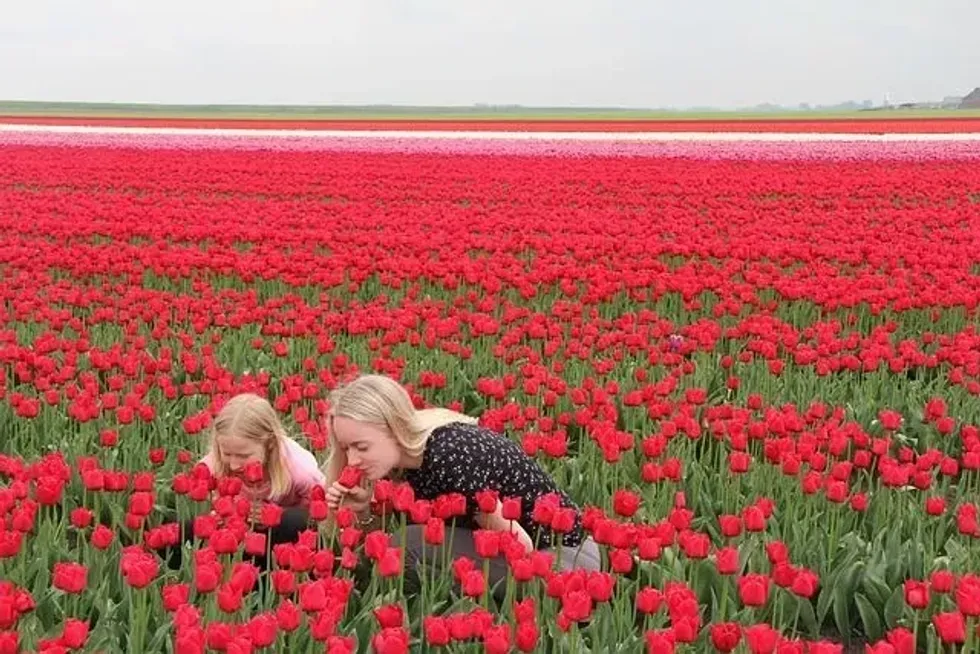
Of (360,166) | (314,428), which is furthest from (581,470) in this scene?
(360,166)

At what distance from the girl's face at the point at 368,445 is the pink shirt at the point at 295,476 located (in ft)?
1.84

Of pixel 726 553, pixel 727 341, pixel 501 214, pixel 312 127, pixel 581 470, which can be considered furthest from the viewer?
pixel 312 127

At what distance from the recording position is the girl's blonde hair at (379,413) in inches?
153

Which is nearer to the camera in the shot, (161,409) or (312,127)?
(161,409)

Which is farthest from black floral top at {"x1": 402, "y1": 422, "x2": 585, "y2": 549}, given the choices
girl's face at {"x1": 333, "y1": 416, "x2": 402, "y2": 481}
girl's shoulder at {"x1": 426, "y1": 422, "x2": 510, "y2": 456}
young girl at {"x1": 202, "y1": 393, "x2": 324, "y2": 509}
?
young girl at {"x1": 202, "y1": 393, "x2": 324, "y2": 509}

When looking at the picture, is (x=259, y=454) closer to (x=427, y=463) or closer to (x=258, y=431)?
(x=258, y=431)

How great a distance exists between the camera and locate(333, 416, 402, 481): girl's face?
3.91 metres

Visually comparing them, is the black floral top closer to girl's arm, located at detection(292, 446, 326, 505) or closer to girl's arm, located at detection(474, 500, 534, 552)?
girl's arm, located at detection(474, 500, 534, 552)

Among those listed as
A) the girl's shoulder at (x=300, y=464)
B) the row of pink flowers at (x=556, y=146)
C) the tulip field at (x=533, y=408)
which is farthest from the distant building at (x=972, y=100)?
the girl's shoulder at (x=300, y=464)

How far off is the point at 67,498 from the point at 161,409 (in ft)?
3.86

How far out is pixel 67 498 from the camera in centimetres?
459

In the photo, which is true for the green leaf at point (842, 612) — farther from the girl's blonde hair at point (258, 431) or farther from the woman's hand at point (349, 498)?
the girl's blonde hair at point (258, 431)

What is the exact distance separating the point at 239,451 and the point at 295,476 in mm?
275

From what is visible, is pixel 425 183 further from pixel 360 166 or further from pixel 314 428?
pixel 314 428
